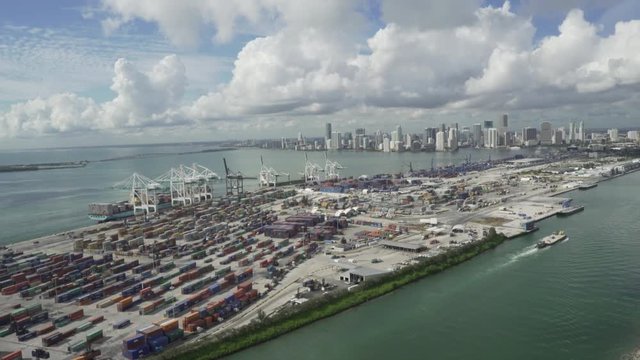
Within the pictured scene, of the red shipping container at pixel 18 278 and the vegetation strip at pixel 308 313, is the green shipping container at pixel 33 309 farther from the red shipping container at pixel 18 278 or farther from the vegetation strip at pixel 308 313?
the vegetation strip at pixel 308 313

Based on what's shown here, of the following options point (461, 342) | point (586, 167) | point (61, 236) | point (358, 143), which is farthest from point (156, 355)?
point (358, 143)

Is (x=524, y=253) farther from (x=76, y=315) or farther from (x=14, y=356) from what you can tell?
(x=14, y=356)

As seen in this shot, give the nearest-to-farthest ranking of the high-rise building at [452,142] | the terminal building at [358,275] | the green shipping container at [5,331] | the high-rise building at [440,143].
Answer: the green shipping container at [5,331], the terminal building at [358,275], the high-rise building at [452,142], the high-rise building at [440,143]

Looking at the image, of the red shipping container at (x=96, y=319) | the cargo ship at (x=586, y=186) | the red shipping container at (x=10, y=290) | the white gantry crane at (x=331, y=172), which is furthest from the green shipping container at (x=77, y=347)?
the white gantry crane at (x=331, y=172)

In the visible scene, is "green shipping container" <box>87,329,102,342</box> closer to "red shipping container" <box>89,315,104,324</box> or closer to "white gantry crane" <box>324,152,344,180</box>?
"red shipping container" <box>89,315,104,324</box>

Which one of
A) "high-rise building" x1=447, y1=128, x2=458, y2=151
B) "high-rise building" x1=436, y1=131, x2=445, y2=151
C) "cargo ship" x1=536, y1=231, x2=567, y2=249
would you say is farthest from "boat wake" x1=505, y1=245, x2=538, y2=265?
"high-rise building" x1=436, y1=131, x2=445, y2=151

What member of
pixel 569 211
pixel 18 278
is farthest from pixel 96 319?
pixel 569 211
